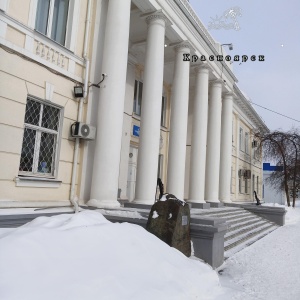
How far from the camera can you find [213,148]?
14.9 m

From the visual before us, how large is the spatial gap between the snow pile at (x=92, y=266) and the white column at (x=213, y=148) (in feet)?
32.9

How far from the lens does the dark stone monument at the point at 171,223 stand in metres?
5.56

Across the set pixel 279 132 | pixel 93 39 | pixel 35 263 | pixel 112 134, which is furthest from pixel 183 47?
pixel 279 132

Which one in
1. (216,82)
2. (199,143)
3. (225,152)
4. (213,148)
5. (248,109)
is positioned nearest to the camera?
(199,143)

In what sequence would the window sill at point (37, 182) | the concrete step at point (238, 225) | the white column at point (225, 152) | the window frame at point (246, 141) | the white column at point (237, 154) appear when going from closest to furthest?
the window sill at point (37, 182)
the concrete step at point (238, 225)
the white column at point (225, 152)
the white column at point (237, 154)
the window frame at point (246, 141)

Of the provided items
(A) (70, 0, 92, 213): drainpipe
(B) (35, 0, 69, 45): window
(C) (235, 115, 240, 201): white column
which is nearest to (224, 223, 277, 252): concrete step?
(A) (70, 0, 92, 213): drainpipe

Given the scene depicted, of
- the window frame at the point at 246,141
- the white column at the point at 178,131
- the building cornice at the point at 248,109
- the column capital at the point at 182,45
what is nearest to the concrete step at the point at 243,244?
the white column at the point at 178,131

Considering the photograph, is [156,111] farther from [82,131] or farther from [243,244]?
[243,244]

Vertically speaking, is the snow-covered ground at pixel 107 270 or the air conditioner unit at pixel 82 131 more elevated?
the air conditioner unit at pixel 82 131

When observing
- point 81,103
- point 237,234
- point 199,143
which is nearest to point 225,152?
point 199,143

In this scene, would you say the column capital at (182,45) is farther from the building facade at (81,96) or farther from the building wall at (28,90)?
the building wall at (28,90)

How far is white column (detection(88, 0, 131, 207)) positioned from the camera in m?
7.69

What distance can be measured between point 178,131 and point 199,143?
2333mm

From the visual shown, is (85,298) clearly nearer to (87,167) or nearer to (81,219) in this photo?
(81,219)
